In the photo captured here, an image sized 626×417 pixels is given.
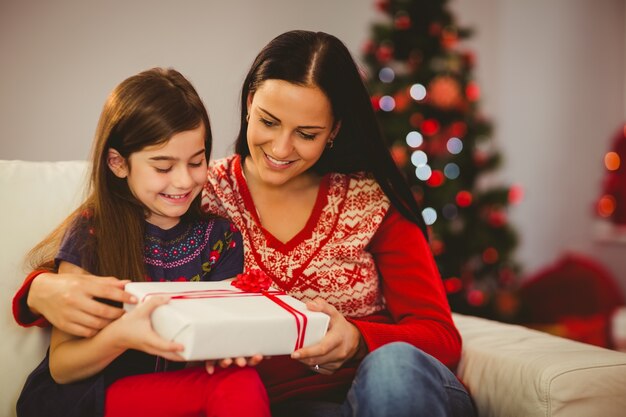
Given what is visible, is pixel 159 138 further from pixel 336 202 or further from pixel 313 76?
pixel 336 202

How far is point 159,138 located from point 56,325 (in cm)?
39

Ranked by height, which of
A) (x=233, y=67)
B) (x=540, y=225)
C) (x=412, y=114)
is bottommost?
(x=540, y=225)

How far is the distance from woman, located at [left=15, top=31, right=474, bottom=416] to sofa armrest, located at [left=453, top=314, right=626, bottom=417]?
8cm

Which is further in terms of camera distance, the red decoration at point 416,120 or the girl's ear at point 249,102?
the red decoration at point 416,120

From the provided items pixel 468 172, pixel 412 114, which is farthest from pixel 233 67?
pixel 468 172

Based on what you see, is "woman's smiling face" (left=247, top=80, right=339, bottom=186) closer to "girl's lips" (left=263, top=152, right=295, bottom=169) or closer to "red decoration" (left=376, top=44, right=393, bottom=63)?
"girl's lips" (left=263, top=152, right=295, bottom=169)

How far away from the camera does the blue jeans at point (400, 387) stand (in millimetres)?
1004

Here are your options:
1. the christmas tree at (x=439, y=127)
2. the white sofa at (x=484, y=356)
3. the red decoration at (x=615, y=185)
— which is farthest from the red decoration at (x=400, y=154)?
the red decoration at (x=615, y=185)

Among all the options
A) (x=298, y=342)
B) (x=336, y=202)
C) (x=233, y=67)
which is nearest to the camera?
(x=298, y=342)

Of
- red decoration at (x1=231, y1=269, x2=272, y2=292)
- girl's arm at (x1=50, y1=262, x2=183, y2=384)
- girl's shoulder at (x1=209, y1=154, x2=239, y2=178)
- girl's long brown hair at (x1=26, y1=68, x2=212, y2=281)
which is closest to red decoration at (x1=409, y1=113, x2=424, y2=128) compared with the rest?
girl's shoulder at (x1=209, y1=154, x2=239, y2=178)

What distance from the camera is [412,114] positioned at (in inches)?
127

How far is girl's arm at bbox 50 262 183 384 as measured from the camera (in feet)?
3.16

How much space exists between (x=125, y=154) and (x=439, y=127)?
2331 millimetres

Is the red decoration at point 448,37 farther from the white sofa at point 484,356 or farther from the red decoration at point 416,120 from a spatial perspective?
the white sofa at point 484,356
